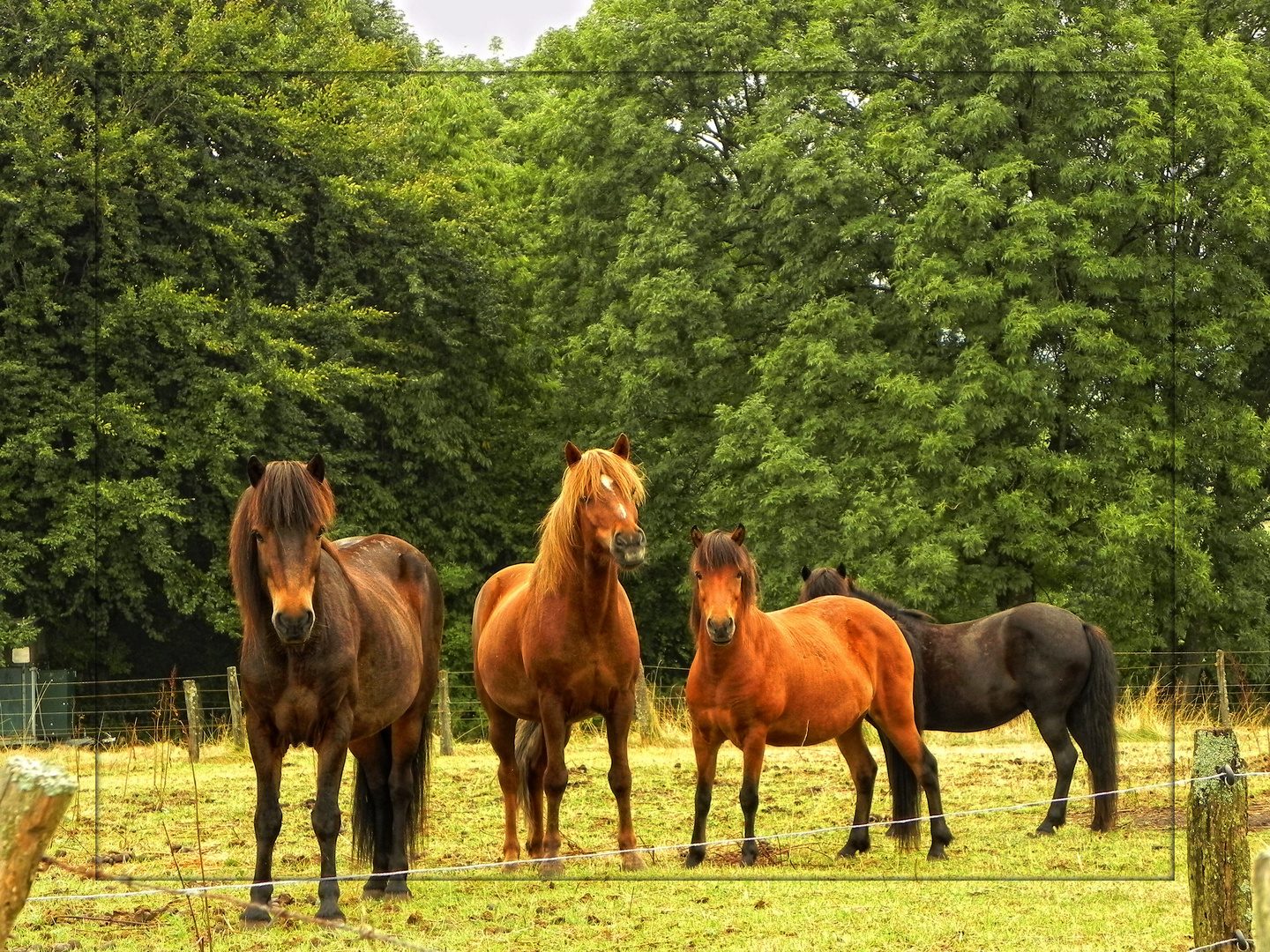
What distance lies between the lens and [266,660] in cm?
662

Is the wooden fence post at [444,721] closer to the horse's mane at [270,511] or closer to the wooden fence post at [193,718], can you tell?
the wooden fence post at [193,718]

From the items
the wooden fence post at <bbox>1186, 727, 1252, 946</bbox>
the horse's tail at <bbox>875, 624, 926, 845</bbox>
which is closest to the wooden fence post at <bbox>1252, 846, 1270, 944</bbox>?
the wooden fence post at <bbox>1186, 727, 1252, 946</bbox>

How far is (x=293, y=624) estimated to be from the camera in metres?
6.20

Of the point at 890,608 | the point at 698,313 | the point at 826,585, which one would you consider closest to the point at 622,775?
the point at 826,585

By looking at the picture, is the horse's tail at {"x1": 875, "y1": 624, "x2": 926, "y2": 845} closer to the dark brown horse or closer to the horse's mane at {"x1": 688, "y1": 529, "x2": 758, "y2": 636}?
the dark brown horse

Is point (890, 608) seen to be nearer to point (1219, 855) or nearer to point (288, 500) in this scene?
point (1219, 855)

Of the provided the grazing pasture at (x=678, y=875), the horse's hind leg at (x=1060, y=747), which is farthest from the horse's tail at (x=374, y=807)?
the horse's hind leg at (x=1060, y=747)

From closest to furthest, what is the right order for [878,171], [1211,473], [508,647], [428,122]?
[508,647]
[878,171]
[1211,473]
[428,122]

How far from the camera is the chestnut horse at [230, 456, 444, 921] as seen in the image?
633 cm

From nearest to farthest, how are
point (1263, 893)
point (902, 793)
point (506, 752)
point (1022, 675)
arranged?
point (1263, 893)
point (506, 752)
point (902, 793)
point (1022, 675)

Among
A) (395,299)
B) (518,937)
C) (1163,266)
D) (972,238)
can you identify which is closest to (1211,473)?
(1163,266)

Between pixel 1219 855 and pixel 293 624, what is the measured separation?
384 cm

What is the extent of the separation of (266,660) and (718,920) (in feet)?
7.99

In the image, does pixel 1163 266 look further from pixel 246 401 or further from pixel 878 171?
pixel 246 401
